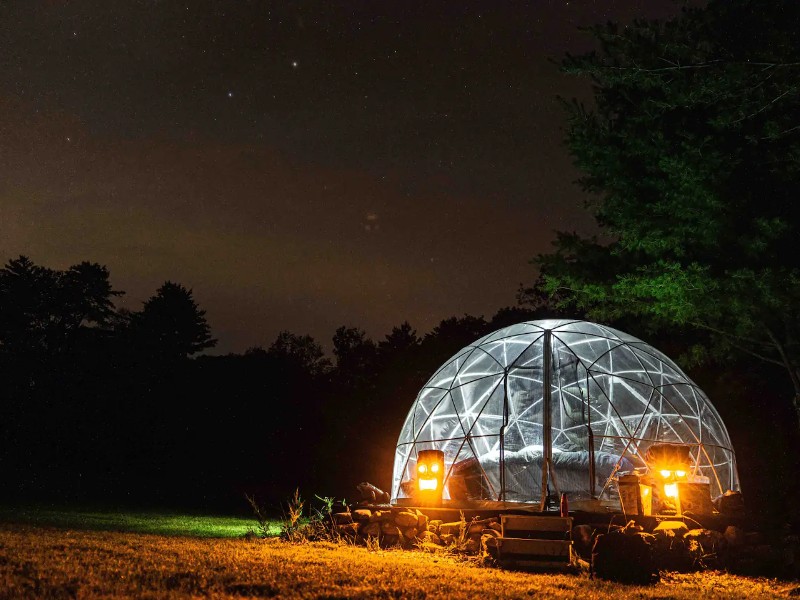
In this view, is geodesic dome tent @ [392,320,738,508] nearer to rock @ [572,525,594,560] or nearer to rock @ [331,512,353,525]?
rock @ [331,512,353,525]

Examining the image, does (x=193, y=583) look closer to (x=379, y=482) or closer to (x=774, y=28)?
(x=774, y=28)

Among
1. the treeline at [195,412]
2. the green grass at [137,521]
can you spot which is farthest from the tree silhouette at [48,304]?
the green grass at [137,521]

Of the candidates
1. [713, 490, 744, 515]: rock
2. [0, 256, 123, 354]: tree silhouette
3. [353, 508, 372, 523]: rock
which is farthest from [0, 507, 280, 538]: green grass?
[0, 256, 123, 354]: tree silhouette

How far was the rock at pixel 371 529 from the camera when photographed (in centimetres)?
1123

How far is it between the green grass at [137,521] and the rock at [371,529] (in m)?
2.22

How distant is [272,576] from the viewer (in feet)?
24.5

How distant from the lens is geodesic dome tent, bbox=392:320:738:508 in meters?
13.4

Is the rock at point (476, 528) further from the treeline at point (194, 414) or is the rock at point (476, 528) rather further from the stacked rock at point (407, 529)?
the treeline at point (194, 414)

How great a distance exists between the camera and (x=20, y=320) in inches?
1570

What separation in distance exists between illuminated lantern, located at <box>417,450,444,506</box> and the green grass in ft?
8.98

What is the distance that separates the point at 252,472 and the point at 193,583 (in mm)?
23062

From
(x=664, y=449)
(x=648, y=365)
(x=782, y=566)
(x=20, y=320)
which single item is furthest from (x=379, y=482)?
(x=20, y=320)

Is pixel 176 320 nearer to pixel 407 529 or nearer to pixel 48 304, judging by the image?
pixel 48 304

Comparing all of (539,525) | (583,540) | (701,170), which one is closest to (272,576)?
(539,525)
